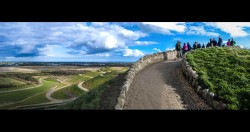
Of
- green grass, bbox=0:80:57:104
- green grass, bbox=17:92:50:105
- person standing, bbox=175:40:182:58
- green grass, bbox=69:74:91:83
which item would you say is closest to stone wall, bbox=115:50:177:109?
person standing, bbox=175:40:182:58

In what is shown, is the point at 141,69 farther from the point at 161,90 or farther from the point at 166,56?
the point at 166,56

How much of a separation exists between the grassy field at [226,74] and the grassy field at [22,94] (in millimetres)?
21359

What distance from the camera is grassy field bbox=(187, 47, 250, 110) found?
15.5 meters

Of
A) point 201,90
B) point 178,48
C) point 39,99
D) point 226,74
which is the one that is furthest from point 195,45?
point 39,99

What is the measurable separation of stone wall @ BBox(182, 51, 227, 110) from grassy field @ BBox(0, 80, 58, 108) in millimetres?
20497

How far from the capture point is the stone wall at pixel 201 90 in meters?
14.8

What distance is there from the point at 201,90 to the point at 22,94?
1105 inches

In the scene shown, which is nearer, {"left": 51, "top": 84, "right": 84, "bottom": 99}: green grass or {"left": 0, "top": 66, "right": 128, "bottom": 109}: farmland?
{"left": 0, "top": 66, "right": 128, "bottom": 109}: farmland

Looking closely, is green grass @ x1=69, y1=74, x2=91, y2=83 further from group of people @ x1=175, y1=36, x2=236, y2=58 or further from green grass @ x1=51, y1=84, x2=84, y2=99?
group of people @ x1=175, y1=36, x2=236, y2=58

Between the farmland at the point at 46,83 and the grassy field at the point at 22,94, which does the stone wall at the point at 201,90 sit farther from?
the grassy field at the point at 22,94

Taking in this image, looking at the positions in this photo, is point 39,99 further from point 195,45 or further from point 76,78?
point 195,45

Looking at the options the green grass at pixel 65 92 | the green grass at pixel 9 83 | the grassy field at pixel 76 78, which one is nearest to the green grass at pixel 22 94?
the green grass at pixel 9 83

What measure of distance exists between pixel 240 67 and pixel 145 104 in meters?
10.7
